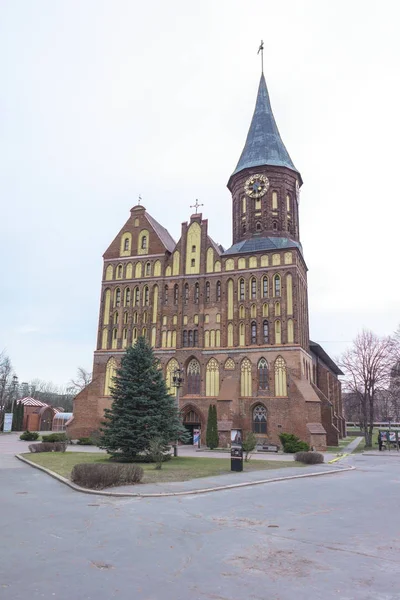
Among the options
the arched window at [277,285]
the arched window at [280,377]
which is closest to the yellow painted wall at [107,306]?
the arched window at [277,285]

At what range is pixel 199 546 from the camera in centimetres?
817

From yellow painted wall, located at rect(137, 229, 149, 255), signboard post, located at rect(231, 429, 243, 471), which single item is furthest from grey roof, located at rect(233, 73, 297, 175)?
signboard post, located at rect(231, 429, 243, 471)

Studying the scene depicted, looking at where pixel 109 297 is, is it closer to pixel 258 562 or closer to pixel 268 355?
pixel 268 355

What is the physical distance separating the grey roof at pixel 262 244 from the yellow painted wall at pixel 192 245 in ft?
9.38

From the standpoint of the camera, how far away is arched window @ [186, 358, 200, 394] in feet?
130

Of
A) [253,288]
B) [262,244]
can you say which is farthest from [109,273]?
[262,244]

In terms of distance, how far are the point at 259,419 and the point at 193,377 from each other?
6.81 m

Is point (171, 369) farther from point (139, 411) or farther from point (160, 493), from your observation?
point (160, 493)

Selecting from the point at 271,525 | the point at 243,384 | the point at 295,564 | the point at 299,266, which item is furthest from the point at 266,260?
the point at 295,564

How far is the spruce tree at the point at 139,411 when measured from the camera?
75.4 feet

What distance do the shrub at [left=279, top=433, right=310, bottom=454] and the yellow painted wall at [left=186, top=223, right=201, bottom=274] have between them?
16980 millimetres

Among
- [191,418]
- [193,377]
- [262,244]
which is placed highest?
[262,244]

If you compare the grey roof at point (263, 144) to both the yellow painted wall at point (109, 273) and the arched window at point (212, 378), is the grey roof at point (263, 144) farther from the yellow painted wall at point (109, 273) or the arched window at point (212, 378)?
the arched window at point (212, 378)

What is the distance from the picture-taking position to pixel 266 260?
4041 cm
